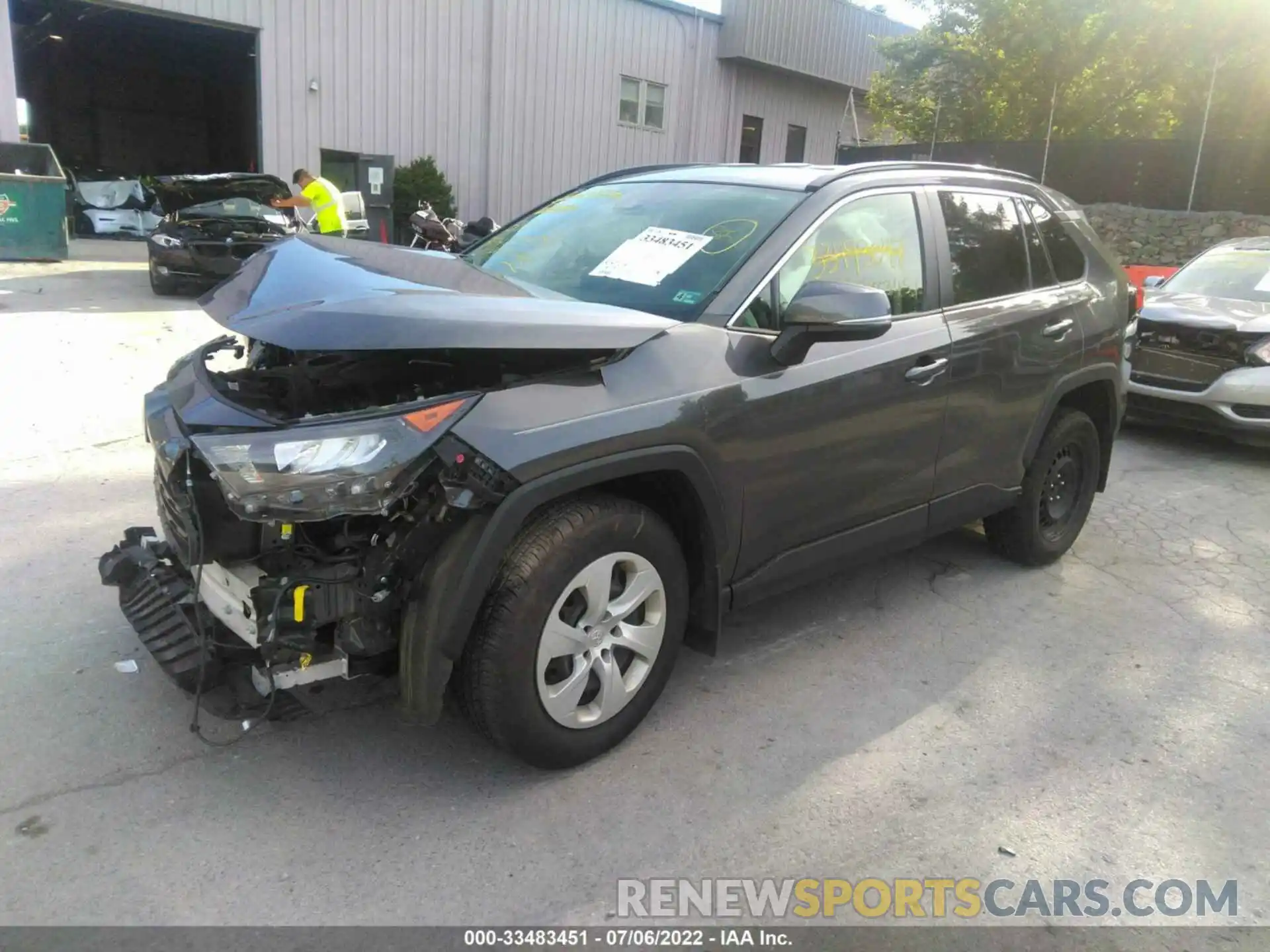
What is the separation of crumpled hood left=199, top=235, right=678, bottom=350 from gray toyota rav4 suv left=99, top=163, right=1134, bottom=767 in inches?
0.5

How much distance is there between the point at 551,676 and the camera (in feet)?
9.51

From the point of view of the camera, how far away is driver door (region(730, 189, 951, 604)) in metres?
3.25

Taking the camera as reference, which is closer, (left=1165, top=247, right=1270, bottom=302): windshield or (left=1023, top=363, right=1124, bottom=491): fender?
(left=1023, top=363, right=1124, bottom=491): fender

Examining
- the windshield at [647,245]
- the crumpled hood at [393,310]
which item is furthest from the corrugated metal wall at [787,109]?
the crumpled hood at [393,310]

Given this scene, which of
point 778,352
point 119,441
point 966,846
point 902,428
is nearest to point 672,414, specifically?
point 778,352

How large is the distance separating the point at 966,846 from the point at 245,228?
465 inches

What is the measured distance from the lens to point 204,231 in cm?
1198

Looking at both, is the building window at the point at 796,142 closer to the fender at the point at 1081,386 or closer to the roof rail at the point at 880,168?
the fender at the point at 1081,386

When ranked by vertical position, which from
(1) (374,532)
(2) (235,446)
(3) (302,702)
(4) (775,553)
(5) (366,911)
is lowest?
(5) (366,911)

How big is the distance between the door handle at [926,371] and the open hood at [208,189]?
11.4m

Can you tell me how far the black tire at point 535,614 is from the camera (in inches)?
105

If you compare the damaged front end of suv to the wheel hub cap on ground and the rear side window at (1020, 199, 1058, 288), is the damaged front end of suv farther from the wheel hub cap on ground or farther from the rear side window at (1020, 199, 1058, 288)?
the rear side window at (1020, 199, 1058, 288)

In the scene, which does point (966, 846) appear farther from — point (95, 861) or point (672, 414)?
point (95, 861)

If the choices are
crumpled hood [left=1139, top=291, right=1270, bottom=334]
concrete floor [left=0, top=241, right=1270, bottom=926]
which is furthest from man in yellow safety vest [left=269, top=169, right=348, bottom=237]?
crumpled hood [left=1139, top=291, right=1270, bottom=334]
